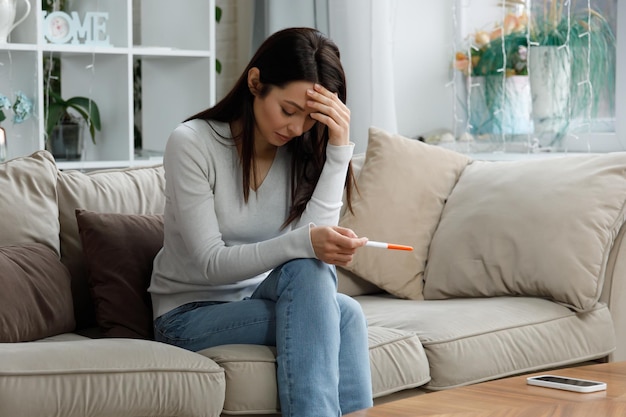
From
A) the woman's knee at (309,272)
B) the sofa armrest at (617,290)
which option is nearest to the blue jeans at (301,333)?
the woman's knee at (309,272)

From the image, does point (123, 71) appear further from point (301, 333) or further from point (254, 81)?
point (301, 333)

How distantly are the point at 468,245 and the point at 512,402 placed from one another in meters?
1.09

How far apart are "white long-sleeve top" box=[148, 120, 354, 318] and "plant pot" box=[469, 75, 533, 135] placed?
161 cm

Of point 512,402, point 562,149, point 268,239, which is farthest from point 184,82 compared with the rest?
point 512,402

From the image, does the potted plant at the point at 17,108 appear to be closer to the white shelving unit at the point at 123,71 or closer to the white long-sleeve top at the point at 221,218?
the white shelving unit at the point at 123,71

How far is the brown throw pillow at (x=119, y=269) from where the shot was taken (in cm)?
231

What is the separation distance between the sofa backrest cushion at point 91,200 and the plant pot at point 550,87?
1608 mm

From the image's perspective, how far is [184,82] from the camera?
3.93 meters

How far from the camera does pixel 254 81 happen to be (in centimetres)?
221

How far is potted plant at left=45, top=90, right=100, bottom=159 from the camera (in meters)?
3.55

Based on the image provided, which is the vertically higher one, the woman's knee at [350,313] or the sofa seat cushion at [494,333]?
the woman's knee at [350,313]

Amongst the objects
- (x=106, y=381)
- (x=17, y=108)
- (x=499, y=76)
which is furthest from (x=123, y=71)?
(x=106, y=381)

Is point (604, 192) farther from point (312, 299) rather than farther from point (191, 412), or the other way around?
point (191, 412)

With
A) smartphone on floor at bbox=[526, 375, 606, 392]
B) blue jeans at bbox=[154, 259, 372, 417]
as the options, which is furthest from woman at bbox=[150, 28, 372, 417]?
smartphone on floor at bbox=[526, 375, 606, 392]
